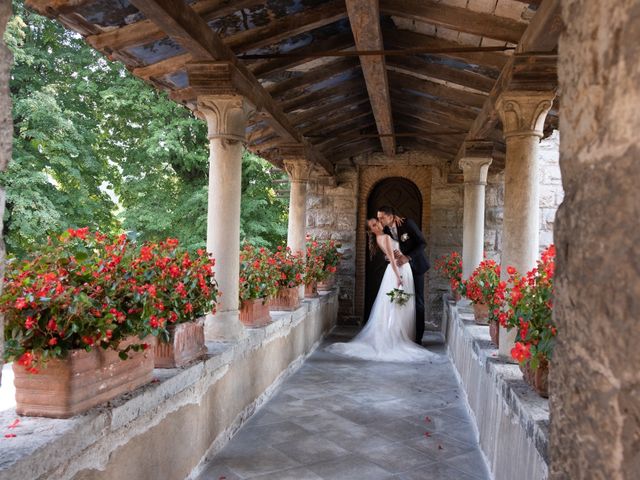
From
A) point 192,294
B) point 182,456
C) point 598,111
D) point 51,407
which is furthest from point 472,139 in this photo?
point 598,111

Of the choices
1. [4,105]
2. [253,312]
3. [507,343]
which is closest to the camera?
[4,105]

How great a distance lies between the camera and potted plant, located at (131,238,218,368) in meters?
2.95

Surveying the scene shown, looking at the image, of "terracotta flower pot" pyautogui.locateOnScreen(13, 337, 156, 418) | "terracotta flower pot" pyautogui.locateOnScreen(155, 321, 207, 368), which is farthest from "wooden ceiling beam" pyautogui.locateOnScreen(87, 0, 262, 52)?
"terracotta flower pot" pyautogui.locateOnScreen(13, 337, 156, 418)

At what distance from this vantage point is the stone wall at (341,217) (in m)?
10.8

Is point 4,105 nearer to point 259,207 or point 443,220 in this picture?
point 443,220

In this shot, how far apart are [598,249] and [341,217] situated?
9883mm

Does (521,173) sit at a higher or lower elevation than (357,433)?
higher

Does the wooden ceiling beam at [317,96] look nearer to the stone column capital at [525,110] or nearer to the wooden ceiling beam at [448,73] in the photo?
the wooden ceiling beam at [448,73]

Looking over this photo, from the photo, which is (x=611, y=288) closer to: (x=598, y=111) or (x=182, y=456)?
(x=598, y=111)

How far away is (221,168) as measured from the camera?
4.63 m

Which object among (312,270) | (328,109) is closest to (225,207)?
(328,109)

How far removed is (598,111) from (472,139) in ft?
20.1

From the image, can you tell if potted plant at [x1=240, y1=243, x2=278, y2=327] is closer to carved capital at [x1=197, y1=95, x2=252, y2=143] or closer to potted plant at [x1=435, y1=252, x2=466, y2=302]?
carved capital at [x1=197, y1=95, x2=252, y2=143]

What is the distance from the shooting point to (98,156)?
12289 millimetres
